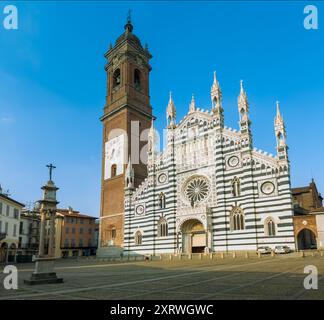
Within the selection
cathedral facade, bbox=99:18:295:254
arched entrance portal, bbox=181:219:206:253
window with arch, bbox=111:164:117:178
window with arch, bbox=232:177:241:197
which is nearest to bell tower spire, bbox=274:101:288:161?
cathedral facade, bbox=99:18:295:254

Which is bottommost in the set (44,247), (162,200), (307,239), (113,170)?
(307,239)

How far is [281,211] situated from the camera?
32.9 meters

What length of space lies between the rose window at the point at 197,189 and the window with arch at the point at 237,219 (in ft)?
15.0

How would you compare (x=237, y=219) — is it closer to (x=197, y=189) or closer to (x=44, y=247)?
(x=197, y=189)

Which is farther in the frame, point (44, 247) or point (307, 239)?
point (307, 239)

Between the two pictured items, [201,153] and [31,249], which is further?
[31,249]

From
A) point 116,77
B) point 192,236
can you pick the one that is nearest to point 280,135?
point 192,236

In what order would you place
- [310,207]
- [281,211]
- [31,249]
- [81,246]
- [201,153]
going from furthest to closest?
[81,246], [31,249], [310,207], [201,153], [281,211]

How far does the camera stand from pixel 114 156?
174 ft

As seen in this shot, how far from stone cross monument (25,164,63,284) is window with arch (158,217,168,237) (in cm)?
2681

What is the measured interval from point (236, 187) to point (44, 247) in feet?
82.5

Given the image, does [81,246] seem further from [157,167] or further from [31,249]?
[157,167]

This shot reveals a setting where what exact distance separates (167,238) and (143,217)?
556cm
